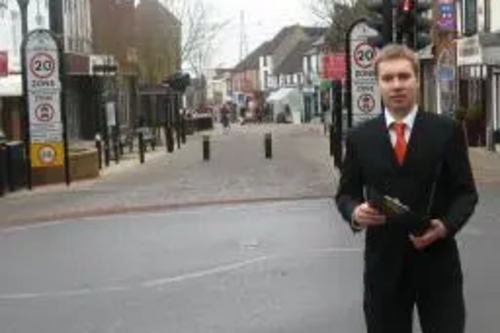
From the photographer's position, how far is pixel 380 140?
5.23 metres

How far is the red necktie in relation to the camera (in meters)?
5.18

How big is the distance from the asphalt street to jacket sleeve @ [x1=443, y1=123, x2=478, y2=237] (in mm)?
3516

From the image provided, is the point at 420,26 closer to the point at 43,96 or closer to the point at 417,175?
the point at 43,96

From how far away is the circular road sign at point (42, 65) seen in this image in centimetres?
2462

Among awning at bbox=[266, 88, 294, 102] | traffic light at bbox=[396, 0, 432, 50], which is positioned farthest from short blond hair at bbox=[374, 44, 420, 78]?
awning at bbox=[266, 88, 294, 102]

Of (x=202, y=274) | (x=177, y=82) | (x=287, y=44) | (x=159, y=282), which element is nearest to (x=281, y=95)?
(x=287, y=44)

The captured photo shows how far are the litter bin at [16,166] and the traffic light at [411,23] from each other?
817 centimetres

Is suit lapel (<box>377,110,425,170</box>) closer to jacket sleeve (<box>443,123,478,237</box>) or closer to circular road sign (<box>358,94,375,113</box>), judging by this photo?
jacket sleeve (<box>443,123,478,237</box>)

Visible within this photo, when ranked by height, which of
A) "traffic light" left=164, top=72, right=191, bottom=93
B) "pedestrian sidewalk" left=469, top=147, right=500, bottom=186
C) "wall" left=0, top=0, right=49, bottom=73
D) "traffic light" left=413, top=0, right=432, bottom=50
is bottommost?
"pedestrian sidewalk" left=469, top=147, right=500, bottom=186

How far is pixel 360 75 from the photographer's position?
80.7 ft

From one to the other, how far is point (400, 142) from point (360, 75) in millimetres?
19527

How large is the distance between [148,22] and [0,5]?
33297mm

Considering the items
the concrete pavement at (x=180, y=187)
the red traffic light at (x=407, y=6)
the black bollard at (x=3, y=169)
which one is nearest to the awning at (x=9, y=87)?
the concrete pavement at (x=180, y=187)

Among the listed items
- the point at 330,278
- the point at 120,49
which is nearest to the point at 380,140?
the point at 330,278
